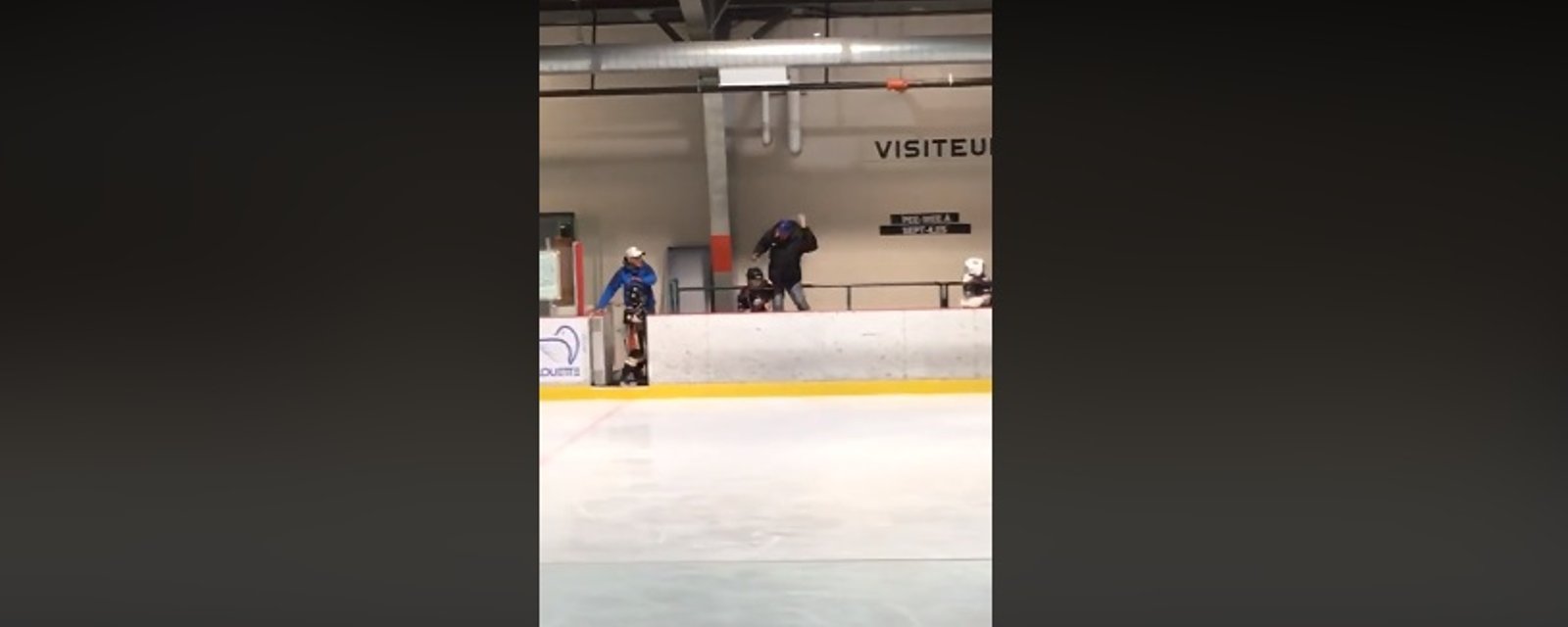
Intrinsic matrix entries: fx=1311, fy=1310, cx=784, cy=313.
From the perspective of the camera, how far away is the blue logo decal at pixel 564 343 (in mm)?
13688

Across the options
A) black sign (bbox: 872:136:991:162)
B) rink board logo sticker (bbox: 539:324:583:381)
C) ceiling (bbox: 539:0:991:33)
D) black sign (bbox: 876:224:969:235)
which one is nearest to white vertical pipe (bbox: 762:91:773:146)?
ceiling (bbox: 539:0:991:33)

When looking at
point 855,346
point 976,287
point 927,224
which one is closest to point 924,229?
point 927,224

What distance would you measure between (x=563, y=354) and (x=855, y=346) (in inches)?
121

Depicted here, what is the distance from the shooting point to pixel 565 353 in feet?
45.1

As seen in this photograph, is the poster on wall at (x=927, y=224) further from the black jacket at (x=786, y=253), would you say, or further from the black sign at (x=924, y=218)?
the black jacket at (x=786, y=253)

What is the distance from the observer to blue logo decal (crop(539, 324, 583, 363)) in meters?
13.7

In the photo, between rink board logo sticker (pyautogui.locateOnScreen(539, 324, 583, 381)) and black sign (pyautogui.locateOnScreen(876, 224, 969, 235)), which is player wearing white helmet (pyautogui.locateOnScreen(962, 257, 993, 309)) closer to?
black sign (pyautogui.locateOnScreen(876, 224, 969, 235))

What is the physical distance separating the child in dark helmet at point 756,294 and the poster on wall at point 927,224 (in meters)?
2.86

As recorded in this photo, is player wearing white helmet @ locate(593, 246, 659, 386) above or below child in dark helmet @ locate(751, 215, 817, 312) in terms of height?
below

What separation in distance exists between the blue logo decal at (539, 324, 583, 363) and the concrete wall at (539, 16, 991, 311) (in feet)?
17.7

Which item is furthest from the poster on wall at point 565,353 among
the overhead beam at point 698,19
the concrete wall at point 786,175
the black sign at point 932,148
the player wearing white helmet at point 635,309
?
the black sign at point 932,148
